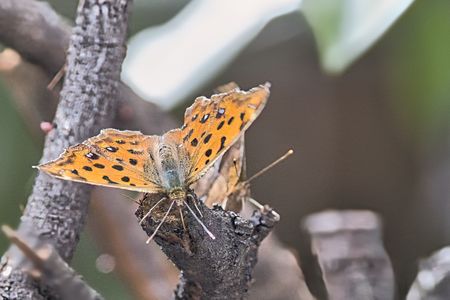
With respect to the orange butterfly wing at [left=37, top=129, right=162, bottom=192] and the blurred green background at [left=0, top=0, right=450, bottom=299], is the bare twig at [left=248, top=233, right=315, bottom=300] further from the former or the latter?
the blurred green background at [left=0, top=0, right=450, bottom=299]

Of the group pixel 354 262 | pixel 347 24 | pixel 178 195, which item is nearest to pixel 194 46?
pixel 347 24

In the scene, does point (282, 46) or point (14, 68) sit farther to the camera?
point (282, 46)

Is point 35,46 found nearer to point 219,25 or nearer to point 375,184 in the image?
point 219,25

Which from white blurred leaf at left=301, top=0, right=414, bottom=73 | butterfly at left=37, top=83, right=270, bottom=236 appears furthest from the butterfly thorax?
white blurred leaf at left=301, top=0, right=414, bottom=73

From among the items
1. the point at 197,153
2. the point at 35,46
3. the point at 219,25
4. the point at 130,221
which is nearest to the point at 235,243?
the point at 197,153

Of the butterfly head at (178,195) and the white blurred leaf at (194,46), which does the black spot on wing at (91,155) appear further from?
the white blurred leaf at (194,46)

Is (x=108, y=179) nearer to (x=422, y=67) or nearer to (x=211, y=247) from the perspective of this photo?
(x=211, y=247)
